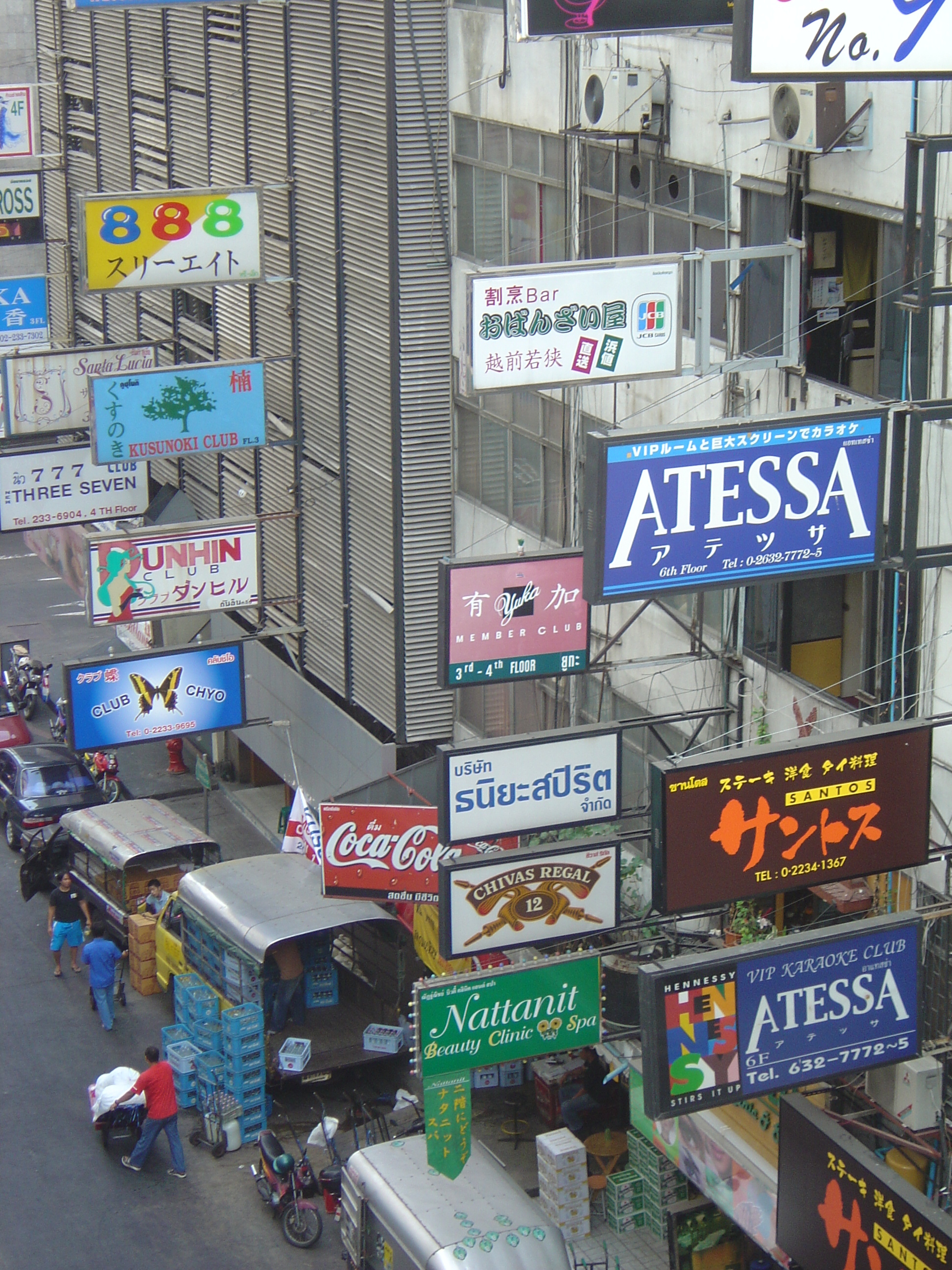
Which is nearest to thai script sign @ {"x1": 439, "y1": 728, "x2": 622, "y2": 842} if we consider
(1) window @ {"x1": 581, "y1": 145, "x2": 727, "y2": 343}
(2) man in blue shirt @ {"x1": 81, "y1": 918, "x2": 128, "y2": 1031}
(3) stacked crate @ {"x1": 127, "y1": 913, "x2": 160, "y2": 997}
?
(1) window @ {"x1": 581, "y1": 145, "x2": 727, "y2": 343}

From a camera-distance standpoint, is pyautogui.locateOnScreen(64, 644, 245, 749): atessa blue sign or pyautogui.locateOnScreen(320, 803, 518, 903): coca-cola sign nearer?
pyautogui.locateOnScreen(320, 803, 518, 903): coca-cola sign

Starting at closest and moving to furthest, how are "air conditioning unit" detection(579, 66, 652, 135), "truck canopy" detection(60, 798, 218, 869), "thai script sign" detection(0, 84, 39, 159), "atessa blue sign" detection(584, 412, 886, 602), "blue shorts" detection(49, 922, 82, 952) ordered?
"atessa blue sign" detection(584, 412, 886, 602) < "air conditioning unit" detection(579, 66, 652, 135) < "blue shorts" detection(49, 922, 82, 952) < "truck canopy" detection(60, 798, 218, 869) < "thai script sign" detection(0, 84, 39, 159)

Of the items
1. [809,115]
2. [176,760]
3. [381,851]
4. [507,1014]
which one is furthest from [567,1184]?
[176,760]

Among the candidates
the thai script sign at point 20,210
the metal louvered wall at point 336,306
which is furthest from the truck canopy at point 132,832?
the thai script sign at point 20,210

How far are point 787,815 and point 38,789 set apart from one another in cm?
2188

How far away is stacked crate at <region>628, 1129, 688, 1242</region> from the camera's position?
63.1ft

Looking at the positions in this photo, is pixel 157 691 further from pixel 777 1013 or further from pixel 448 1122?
pixel 777 1013

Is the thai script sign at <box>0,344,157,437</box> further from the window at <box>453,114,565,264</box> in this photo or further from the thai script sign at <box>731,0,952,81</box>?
the thai script sign at <box>731,0,952,81</box>

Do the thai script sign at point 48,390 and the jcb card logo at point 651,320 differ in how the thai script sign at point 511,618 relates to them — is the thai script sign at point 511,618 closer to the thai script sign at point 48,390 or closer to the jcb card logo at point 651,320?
the jcb card logo at point 651,320

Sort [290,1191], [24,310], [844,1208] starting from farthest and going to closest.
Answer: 1. [24,310]
2. [290,1191]
3. [844,1208]

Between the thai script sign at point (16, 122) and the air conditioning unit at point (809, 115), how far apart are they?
2327cm

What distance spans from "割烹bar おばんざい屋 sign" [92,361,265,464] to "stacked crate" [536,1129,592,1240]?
10.7 meters

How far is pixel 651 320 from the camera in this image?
15.1 metres

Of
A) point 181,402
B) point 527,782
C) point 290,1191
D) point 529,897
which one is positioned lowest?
point 290,1191
